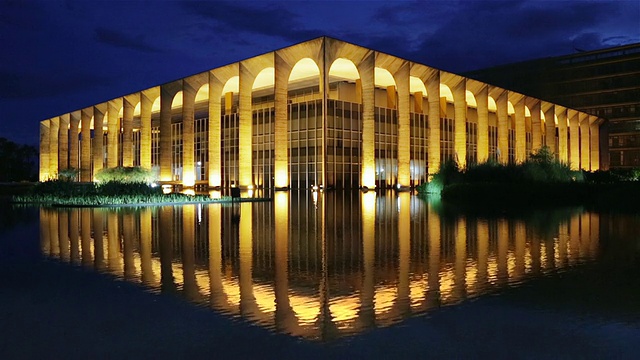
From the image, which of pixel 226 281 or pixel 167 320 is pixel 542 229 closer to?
pixel 226 281

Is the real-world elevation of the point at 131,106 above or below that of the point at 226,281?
above

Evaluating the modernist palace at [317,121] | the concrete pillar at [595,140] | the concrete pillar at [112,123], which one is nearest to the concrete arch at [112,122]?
the concrete pillar at [112,123]

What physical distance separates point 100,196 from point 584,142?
237 feet

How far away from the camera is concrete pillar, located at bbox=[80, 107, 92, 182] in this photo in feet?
216

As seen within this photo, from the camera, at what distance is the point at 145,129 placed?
2153 inches

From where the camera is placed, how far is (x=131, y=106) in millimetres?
58438

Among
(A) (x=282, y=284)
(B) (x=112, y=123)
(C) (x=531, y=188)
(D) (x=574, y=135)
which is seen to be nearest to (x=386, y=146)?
(C) (x=531, y=188)

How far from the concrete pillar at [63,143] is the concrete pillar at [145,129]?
839 inches

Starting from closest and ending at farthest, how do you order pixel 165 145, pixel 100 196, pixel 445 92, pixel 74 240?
pixel 74 240, pixel 100 196, pixel 165 145, pixel 445 92

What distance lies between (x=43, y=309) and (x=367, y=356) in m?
3.28

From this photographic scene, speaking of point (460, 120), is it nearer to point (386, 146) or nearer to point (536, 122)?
point (386, 146)

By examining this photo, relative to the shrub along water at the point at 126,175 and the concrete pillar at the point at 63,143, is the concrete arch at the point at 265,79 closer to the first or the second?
the shrub along water at the point at 126,175

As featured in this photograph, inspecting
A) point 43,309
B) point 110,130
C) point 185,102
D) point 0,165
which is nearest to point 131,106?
point 110,130

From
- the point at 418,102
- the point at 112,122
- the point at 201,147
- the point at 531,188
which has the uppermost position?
the point at 418,102
